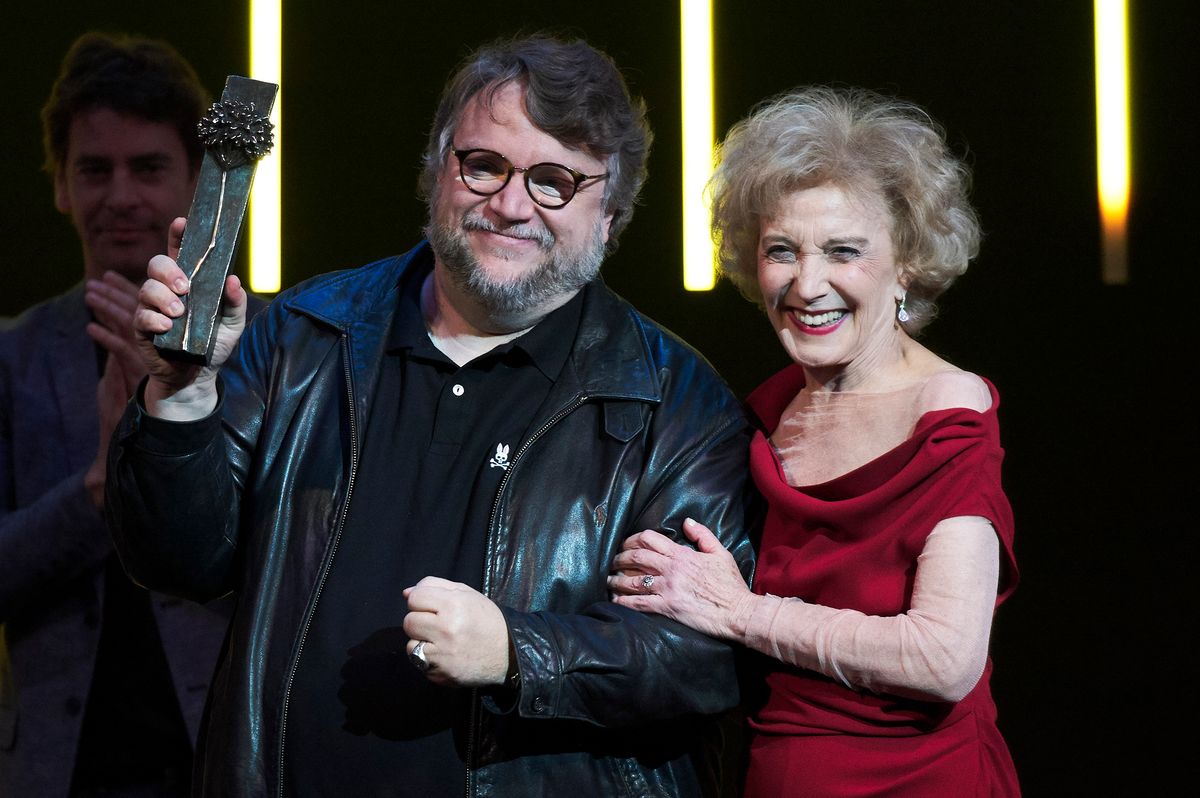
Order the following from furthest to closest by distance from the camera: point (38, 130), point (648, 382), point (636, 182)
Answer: point (38, 130) → point (636, 182) → point (648, 382)

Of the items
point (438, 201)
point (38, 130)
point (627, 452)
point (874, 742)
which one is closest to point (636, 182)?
point (438, 201)

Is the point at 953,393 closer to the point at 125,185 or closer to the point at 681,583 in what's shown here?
the point at 681,583

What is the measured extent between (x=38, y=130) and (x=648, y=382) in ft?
7.34

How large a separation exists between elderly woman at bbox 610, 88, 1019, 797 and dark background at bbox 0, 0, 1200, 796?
148 centimetres

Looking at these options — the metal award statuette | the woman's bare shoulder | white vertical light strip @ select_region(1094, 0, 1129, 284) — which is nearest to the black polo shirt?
the metal award statuette

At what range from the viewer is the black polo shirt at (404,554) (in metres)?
1.93

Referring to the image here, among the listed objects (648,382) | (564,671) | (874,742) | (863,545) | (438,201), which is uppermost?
(438,201)

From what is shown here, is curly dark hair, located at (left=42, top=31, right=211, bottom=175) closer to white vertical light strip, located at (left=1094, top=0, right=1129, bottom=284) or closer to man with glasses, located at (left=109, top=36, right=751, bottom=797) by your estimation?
man with glasses, located at (left=109, top=36, right=751, bottom=797)

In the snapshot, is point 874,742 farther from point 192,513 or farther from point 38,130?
point 38,130

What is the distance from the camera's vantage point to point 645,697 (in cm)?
187

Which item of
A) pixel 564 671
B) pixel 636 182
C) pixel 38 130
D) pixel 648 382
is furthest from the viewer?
pixel 38 130

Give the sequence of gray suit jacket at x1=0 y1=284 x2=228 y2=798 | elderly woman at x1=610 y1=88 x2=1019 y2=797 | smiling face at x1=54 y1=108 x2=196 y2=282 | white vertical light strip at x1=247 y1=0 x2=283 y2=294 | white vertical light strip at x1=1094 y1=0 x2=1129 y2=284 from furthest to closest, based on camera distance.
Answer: white vertical light strip at x1=247 y1=0 x2=283 y2=294, white vertical light strip at x1=1094 y1=0 x2=1129 y2=284, smiling face at x1=54 y1=108 x2=196 y2=282, gray suit jacket at x1=0 y1=284 x2=228 y2=798, elderly woman at x1=610 y1=88 x2=1019 y2=797

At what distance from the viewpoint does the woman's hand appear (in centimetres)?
195

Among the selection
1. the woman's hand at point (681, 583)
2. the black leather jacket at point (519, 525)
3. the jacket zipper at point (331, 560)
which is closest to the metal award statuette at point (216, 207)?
the black leather jacket at point (519, 525)
